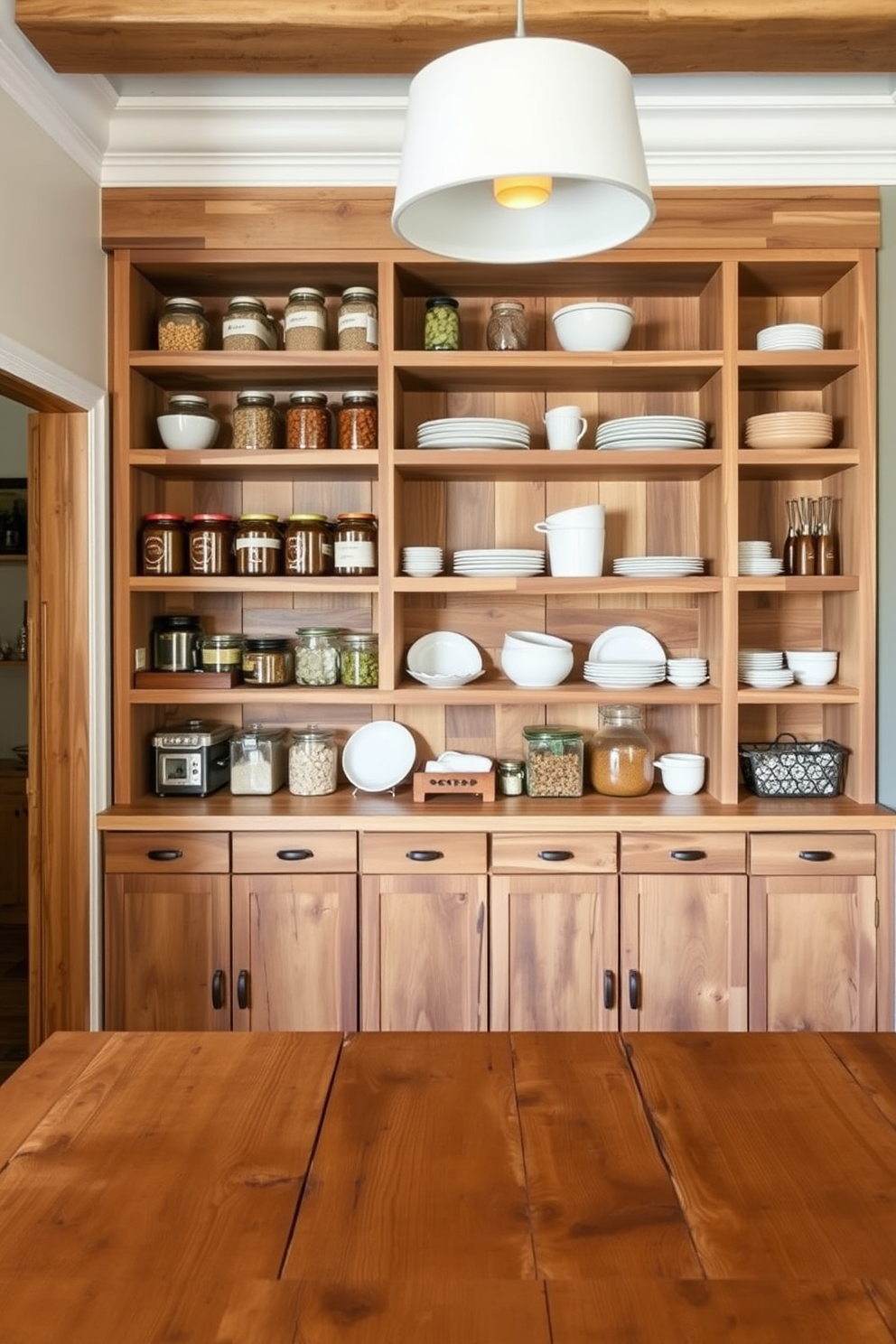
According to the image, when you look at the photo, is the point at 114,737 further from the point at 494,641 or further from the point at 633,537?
the point at 633,537

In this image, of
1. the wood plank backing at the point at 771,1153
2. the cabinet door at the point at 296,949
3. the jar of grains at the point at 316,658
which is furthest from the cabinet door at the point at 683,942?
the wood plank backing at the point at 771,1153

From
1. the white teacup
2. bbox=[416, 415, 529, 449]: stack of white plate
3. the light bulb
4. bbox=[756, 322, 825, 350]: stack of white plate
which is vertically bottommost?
the white teacup

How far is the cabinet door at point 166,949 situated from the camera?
2770 mm

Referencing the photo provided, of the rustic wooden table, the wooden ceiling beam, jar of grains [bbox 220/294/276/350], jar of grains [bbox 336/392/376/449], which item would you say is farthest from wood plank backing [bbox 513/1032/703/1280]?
jar of grains [bbox 220/294/276/350]

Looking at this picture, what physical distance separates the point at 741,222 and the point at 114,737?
2.27 metres

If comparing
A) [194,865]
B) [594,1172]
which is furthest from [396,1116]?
[194,865]

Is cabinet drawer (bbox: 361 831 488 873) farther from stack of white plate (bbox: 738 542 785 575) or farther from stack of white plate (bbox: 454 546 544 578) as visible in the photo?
stack of white plate (bbox: 738 542 785 575)

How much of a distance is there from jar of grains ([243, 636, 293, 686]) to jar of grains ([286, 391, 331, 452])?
573 millimetres

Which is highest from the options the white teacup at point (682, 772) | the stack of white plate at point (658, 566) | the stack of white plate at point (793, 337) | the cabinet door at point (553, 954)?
the stack of white plate at point (793, 337)

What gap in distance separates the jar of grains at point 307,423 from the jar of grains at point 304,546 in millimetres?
204

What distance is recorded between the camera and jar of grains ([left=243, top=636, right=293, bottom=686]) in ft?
9.86

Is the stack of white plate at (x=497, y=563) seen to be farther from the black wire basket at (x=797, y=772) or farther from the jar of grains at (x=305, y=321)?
the black wire basket at (x=797, y=772)

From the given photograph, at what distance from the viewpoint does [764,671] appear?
2980mm

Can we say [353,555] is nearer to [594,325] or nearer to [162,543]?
[162,543]
